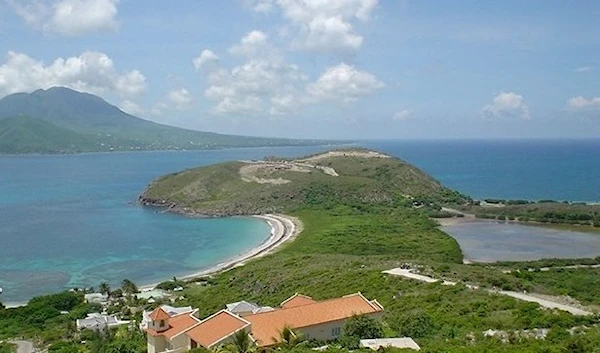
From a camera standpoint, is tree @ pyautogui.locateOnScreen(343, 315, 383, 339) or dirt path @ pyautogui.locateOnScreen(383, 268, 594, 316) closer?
tree @ pyautogui.locateOnScreen(343, 315, 383, 339)

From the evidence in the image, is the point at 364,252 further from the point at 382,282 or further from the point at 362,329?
the point at 362,329

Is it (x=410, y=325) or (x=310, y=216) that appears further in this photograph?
(x=310, y=216)

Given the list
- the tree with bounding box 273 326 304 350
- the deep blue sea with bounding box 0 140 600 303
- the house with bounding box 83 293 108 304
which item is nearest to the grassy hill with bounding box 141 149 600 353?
the tree with bounding box 273 326 304 350

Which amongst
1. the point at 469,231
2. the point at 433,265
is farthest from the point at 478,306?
the point at 469,231

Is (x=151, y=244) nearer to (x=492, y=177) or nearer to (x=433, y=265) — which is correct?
(x=433, y=265)

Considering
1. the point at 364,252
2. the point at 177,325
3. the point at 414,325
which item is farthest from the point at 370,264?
the point at 177,325

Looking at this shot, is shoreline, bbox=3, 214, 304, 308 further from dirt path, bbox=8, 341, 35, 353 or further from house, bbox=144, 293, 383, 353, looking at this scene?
house, bbox=144, 293, 383, 353

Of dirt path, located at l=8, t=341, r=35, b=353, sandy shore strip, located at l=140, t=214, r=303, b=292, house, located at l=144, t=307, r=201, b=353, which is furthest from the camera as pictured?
sandy shore strip, located at l=140, t=214, r=303, b=292

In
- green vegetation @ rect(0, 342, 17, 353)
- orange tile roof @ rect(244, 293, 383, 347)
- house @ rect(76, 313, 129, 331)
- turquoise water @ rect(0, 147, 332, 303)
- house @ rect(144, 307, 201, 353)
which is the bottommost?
turquoise water @ rect(0, 147, 332, 303)
